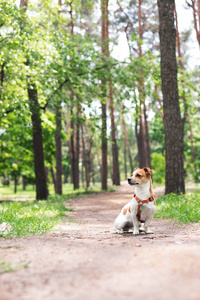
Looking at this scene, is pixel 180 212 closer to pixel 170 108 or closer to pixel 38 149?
pixel 170 108

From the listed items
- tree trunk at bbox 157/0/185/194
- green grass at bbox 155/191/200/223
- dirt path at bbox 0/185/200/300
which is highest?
tree trunk at bbox 157/0/185/194

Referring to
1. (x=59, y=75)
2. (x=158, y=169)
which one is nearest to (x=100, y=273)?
(x=59, y=75)

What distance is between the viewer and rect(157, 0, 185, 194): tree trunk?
12.7 m

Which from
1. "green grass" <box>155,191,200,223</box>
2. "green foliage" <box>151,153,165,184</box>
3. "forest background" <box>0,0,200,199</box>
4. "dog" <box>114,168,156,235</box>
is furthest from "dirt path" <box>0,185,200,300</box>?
"green foliage" <box>151,153,165,184</box>

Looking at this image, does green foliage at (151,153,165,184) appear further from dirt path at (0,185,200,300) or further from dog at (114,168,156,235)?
dirt path at (0,185,200,300)

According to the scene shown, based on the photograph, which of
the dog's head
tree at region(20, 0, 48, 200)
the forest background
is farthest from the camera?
tree at region(20, 0, 48, 200)

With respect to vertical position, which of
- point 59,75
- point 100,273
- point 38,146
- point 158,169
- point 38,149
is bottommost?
point 100,273

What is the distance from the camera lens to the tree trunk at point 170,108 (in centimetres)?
1266

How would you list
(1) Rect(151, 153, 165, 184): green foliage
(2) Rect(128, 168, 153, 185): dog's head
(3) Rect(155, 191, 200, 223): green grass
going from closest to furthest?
(2) Rect(128, 168, 153, 185): dog's head → (3) Rect(155, 191, 200, 223): green grass → (1) Rect(151, 153, 165, 184): green foliage

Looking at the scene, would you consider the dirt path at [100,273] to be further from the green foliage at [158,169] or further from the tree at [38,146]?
the green foliage at [158,169]

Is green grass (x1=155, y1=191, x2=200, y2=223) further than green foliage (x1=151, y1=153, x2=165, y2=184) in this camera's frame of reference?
No

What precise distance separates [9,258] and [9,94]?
1036 centimetres

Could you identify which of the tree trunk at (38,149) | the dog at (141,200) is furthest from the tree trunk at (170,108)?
the dog at (141,200)

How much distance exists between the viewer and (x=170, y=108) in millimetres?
12812
